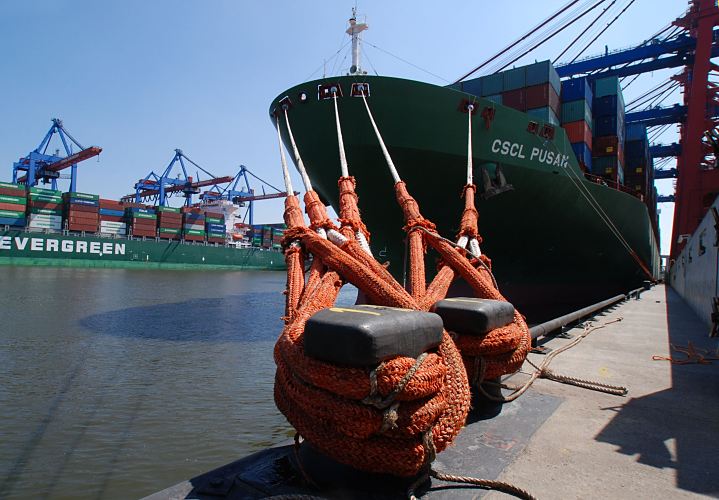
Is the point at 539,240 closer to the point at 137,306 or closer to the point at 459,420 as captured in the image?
the point at 459,420

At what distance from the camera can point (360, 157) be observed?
36.0 feet

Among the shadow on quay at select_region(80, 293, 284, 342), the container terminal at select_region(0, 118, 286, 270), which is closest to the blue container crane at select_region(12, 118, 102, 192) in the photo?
the container terminal at select_region(0, 118, 286, 270)

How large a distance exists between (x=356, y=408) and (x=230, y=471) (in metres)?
0.96

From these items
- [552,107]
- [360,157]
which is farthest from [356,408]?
[552,107]

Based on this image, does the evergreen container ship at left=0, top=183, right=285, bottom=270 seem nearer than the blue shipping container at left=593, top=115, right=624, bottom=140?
No

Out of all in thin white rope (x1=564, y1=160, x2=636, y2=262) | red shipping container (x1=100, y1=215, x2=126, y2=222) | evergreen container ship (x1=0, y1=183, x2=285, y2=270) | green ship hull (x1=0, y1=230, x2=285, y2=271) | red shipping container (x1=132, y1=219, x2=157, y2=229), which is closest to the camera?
thin white rope (x1=564, y1=160, x2=636, y2=262)

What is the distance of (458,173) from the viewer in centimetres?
1130

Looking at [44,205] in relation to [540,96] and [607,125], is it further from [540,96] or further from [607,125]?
[607,125]

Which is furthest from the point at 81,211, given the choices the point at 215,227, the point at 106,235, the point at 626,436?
the point at 626,436

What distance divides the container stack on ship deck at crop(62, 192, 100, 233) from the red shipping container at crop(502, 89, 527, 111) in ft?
158

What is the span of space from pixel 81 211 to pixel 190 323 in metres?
43.2

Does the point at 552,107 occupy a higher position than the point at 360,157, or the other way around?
the point at 552,107

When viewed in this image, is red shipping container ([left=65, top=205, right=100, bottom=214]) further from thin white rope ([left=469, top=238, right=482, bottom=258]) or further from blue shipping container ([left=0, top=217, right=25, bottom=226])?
thin white rope ([left=469, top=238, right=482, bottom=258])

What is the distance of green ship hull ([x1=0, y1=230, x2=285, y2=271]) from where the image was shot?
1687 inches
